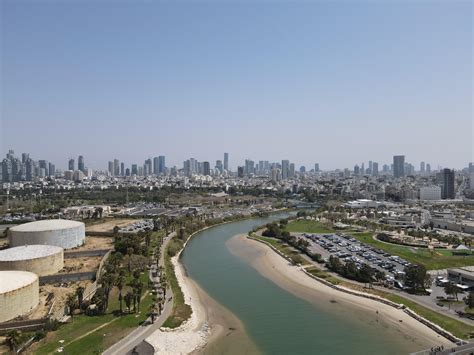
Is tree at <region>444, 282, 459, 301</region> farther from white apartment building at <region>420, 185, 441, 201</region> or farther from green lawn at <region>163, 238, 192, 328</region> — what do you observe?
white apartment building at <region>420, 185, 441, 201</region>

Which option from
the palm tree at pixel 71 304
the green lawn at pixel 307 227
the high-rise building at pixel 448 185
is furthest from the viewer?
the high-rise building at pixel 448 185

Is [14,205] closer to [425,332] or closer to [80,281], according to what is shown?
[80,281]

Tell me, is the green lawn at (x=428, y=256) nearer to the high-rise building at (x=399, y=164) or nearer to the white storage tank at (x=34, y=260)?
the white storage tank at (x=34, y=260)

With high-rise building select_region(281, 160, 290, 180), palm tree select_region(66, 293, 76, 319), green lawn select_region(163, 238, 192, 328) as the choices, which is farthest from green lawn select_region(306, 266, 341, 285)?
high-rise building select_region(281, 160, 290, 180)

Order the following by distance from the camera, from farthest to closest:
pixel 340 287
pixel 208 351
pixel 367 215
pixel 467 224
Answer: pixel 367 215 < pixel 467 224 < pixel 340 287 < pixel 208 351

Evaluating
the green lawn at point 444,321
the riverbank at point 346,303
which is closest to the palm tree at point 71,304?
the riverbank at point 346,303

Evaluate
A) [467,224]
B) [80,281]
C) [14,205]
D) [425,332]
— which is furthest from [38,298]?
[14,205]

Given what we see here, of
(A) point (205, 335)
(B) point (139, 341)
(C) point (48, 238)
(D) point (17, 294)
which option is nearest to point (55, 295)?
(D) point (17, 294)
